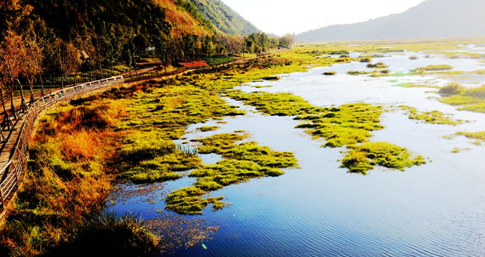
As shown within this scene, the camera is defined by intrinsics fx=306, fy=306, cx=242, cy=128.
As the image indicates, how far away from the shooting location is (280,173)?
2258cm

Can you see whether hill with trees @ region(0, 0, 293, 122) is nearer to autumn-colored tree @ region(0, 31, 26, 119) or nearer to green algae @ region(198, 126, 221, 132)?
autumn-colored tree @ region(0, 31, 26, 119)

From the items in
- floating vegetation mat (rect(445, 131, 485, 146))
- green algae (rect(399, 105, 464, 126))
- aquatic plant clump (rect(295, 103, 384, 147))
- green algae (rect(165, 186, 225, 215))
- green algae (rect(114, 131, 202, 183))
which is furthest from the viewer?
green algae (rect(399, 105, 464, 126))

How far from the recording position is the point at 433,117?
35125 millimetres

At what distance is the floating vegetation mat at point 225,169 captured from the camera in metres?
18.6

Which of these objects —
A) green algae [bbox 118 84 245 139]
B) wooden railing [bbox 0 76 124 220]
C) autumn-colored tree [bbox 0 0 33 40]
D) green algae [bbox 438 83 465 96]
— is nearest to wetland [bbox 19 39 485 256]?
green algae [bbox 118 84 245 139]

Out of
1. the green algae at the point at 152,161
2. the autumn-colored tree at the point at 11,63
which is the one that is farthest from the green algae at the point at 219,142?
the autumn-colored tree at the point at 11,63

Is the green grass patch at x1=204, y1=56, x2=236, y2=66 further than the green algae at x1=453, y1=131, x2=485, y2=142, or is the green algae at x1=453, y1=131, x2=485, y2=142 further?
the green grass patch at x1=204, y1=56, x2=236, y2=66

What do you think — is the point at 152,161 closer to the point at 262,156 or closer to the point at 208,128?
the point at 262,156

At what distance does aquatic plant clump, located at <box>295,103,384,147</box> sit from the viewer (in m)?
29.6

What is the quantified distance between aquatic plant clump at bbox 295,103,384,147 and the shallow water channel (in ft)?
5.53

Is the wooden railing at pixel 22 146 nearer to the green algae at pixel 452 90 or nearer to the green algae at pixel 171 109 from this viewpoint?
the green algae at pixel 171 109

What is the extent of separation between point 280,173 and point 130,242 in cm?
1168

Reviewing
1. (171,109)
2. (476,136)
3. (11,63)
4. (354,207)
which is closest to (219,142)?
(354,207)

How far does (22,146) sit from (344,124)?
3012 centimetres
